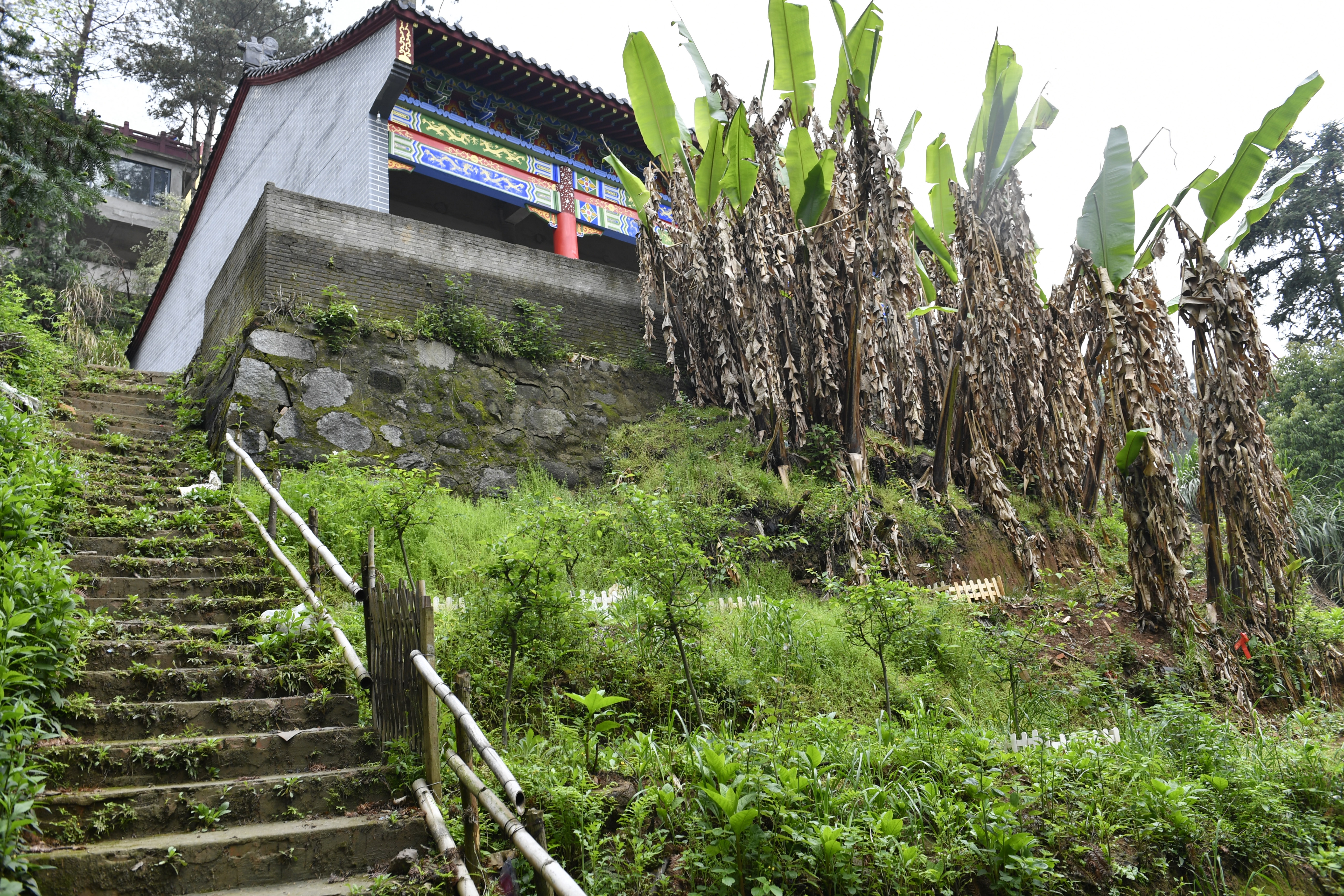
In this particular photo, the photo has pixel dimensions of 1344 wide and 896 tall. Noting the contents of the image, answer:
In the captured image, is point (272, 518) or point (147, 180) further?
point (147, 180)

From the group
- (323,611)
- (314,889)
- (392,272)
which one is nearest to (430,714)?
(314,889)

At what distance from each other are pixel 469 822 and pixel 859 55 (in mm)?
8864

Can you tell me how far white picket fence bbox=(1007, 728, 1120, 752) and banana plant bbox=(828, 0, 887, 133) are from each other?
658 centimetres

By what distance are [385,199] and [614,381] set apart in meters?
4.09

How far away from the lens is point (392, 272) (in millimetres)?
9555

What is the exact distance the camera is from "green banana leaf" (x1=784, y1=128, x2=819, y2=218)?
905 cm

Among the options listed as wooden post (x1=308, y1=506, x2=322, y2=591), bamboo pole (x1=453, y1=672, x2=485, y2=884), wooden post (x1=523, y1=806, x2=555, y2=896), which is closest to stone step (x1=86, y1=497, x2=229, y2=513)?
wooden post (x1=308, y1=506, x2=322, y2=591)

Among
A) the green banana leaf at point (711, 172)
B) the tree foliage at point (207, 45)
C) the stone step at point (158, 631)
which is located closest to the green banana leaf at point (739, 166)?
the green banana leaf at point (711, 172)

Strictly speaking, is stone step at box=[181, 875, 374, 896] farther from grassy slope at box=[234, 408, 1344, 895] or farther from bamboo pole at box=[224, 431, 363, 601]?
bamboo pole at box=[224, 431, 363, 601]

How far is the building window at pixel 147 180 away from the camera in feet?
83.6

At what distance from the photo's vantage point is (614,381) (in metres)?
10.7

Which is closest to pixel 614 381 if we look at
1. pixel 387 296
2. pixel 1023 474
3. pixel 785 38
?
pixel 387 296

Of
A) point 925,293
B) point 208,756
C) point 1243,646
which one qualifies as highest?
point 925,293

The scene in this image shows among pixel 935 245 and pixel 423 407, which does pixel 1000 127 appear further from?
pixel 423 407
